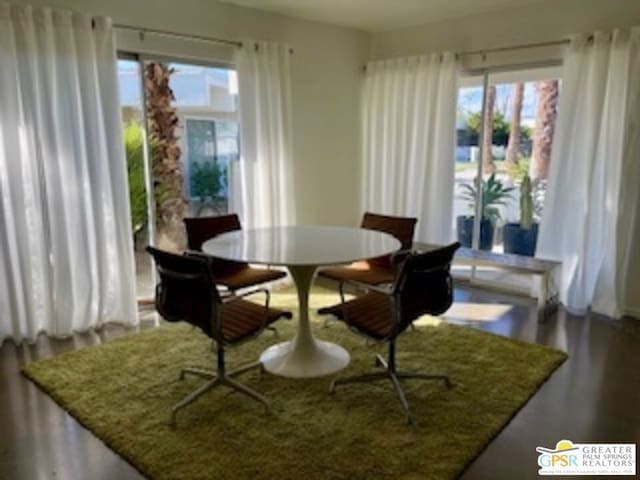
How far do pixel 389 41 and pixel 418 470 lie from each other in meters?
4.33

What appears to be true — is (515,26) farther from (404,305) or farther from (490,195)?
(404,305)

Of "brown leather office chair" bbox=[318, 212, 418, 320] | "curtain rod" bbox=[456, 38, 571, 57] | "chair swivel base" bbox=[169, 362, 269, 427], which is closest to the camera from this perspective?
"chair swivel base" bbox=[169, 362, 269, 427]

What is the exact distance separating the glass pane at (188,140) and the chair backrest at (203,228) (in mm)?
725

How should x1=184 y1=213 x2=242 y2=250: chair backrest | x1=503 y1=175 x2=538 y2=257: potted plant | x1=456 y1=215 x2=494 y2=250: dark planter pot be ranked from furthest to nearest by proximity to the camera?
x1=456 y1=215 x2=494 y2=250: dark planter pot
x1=503 y1=175 x2=538 y2=257: potted plant
x1=184 y1=213 x2=242 y2=250: chair backrest

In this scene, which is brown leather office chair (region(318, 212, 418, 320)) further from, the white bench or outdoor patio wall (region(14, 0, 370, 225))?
outdoor patio wall (region(14, 0, 370, 225))

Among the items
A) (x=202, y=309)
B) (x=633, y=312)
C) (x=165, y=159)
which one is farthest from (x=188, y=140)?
(x=633, y=312)

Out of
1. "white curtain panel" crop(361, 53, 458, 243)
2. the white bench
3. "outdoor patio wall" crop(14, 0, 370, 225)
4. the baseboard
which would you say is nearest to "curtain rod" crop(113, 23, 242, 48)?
"outdoor patio wall" crop(14, 0, 370, 225)

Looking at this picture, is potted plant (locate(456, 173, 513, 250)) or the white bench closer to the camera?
the white bench

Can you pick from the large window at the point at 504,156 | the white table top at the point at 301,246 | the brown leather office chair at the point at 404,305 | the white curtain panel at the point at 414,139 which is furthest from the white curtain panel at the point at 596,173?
the brown leather office chair at the point at 404,305

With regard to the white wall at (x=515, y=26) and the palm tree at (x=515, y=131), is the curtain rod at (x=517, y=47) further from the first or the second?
the palm tree at (x=515, y=131)

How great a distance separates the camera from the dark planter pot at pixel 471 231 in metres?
4.86

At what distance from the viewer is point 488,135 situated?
4719 mm

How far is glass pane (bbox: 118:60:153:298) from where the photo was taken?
382cm

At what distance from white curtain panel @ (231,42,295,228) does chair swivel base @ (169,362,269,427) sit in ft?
6.00
